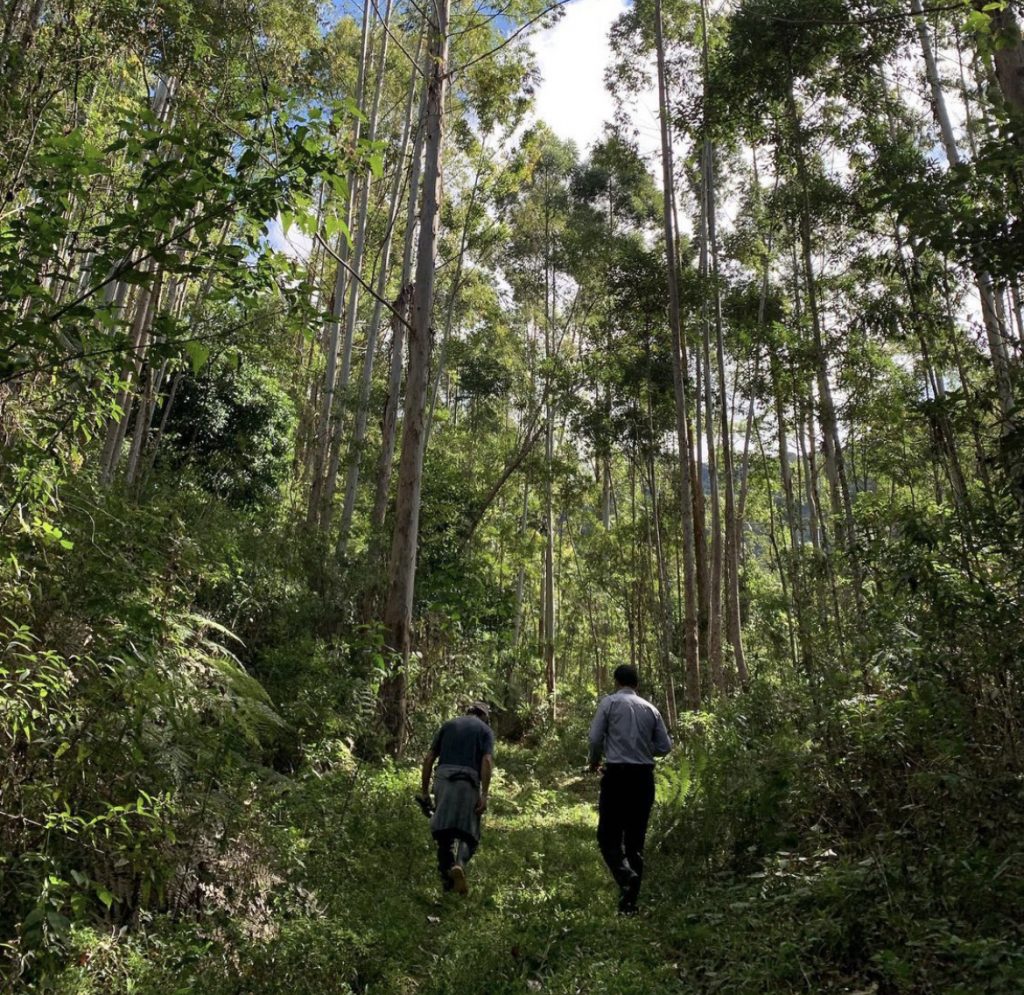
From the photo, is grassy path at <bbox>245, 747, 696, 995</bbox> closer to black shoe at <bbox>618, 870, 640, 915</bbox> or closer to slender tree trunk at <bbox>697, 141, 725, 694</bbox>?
black shoe at <bbox>618, 870, 640, 915</bbox>

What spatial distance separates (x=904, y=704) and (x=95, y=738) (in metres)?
4.41

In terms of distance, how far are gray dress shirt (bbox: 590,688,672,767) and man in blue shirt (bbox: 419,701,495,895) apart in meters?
0.77

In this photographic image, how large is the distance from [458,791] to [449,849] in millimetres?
403

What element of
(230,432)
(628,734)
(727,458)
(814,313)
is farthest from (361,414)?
(628,734)

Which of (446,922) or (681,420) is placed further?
(681,420)

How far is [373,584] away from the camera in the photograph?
9836 millimetres

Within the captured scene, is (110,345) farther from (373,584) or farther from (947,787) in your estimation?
(373,584)

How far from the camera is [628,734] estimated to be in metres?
5.00

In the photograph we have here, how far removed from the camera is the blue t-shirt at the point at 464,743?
518 centimetres

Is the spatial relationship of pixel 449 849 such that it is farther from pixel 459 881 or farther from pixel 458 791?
pixel 458 791

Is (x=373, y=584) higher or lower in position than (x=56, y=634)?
higher

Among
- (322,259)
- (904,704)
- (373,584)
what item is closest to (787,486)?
(373,584)

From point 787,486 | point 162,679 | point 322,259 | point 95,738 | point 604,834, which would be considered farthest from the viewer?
point 322,259

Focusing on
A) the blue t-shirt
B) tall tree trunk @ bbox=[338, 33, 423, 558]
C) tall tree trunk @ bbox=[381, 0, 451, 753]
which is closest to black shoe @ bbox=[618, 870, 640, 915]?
the blue t-shirt
